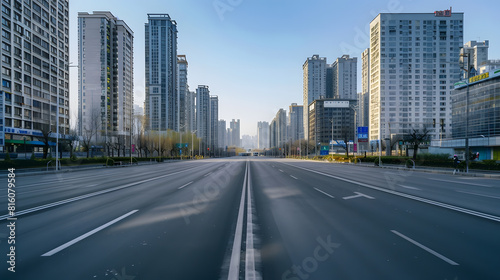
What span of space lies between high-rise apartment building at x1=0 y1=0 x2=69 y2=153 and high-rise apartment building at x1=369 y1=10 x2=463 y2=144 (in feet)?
375

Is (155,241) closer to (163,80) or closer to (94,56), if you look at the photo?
(94,56)

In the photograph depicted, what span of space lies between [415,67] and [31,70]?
438 feet

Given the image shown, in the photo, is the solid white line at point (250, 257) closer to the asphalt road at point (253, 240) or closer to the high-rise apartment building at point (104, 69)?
the asphalt road at point (253, 240)

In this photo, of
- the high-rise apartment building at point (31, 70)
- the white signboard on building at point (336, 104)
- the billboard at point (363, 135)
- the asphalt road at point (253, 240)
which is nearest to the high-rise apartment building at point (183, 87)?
the white signboard on building at point (336, 104)

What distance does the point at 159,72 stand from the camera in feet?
477

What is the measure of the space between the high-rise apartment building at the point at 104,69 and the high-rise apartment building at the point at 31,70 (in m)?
34.0

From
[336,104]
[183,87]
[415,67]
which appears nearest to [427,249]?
[415,67]

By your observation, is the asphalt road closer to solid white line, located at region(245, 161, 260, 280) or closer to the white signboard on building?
solid white line, located at region(245, 161, 260, 280)

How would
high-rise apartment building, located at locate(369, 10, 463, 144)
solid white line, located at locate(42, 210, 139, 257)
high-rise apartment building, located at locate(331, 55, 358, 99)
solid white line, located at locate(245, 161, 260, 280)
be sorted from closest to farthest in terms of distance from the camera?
solid white line, located at locate(245, 161, 260, 280) < solid white line, located at locate(42, 210, 139, 257) < high-rise apartment building, located at locate(369, 10, 463, 144) < high-rise apartment building, located at locate(331, 55, 358, 99)

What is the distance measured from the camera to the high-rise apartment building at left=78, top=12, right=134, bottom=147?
107750 millimetres

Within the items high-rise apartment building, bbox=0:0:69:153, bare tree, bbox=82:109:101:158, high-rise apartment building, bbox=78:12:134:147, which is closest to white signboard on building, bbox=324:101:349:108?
high-rise apartment building, bbox=78:12:134:147

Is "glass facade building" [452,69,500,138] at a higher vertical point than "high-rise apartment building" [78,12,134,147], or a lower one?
lower

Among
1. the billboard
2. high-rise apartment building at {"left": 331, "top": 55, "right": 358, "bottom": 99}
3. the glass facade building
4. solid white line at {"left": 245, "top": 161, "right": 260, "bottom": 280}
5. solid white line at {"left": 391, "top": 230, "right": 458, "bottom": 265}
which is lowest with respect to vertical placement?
solid white line at {"left": 391, "top": 230, "right": 458, "bottom": 265}

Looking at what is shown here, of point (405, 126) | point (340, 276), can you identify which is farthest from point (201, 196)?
point (405, 126)
